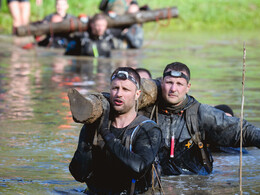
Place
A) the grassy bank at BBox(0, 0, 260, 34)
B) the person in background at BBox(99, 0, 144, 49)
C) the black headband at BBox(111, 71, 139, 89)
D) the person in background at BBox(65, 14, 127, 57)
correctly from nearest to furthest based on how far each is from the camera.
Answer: the black headband at BBox(111, 71, 139, 89), the person in background at BBox(65, 14, 127, 57), the person in background at BBox(99, 0, 144, 49), the grassy bank at BBox(0, 0, 260, 34)

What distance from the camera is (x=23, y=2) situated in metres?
18.8

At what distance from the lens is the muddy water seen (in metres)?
6.79

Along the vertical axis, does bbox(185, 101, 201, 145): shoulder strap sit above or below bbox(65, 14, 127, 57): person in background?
below

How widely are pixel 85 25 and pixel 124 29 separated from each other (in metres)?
2.39

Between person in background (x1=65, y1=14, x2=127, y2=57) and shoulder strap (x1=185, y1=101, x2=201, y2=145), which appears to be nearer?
shoulder strap (x1=185, y1=101, x2=201, y2=145)

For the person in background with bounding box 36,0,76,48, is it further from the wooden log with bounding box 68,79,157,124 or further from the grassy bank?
the wooden log with bounding box 68,79,157,124

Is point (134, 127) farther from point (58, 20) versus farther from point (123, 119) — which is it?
point (58, 20)

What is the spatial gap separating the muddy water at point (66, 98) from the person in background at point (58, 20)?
1.20ft

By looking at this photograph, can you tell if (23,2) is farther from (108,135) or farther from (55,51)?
(108,135)

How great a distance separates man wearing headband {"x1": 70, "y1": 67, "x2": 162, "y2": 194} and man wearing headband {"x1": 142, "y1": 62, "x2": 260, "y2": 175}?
115 cm

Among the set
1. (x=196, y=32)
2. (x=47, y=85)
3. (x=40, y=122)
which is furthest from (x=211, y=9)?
(x=40, y=122)

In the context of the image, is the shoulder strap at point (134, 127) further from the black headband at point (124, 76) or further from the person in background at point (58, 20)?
the person in background at point (58, 20)

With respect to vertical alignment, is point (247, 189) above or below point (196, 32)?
below

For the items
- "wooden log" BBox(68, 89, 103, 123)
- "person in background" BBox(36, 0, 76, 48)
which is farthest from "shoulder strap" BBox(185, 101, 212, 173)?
"person in background" BBox(36, 0, 76, 48)
